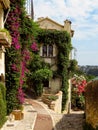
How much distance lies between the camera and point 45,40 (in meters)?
40.7

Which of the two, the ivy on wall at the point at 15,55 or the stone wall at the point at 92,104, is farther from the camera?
the ivy on wall at the point at 15,55

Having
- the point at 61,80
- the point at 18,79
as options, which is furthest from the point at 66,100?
the point at 18,79

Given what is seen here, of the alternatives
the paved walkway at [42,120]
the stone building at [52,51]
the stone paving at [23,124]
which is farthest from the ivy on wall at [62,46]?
the stone paving at [23,124]

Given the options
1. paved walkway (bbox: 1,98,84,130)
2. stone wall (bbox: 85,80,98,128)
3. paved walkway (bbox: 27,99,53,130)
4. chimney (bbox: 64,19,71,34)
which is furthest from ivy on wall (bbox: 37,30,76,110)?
stone wall (bbox: 85,80,98,128)

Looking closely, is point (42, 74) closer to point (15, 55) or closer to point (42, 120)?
point (15, 55)

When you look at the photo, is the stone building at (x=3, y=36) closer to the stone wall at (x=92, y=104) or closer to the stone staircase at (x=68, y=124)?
the stone staircase at (x=68, y=124)

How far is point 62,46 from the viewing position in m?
→ 40.3

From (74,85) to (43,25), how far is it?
9.13 meters

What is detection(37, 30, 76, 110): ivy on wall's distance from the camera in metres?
40.3

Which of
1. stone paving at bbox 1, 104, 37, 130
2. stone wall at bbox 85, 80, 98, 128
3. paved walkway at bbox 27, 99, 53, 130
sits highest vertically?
stone wall at bbox 85, 80, 98, 128

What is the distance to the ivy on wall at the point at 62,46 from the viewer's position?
4028 centimetres

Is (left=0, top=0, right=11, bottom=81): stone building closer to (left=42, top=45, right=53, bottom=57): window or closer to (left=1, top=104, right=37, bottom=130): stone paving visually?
(left=1, top=104, right=37, bottom=130): stone paving

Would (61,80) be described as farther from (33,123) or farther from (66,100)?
(33,123)

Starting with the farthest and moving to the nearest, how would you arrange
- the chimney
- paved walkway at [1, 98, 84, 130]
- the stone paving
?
the chimney, paved walkway at [1, 98, 84, 130], the stone paving
